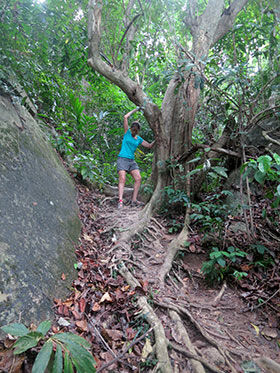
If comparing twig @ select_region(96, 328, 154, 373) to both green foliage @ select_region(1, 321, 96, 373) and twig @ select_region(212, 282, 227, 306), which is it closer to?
Result: green foliage @ select_region(1, 321, 96, 373)

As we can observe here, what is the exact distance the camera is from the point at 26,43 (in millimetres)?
3658

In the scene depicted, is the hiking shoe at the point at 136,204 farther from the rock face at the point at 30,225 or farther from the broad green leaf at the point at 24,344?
the broad green leaf at the point at 24,344

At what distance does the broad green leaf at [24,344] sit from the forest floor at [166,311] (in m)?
0.45

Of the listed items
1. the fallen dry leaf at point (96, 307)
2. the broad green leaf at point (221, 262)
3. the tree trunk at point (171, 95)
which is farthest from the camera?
the tree trunk at point (171, 95)

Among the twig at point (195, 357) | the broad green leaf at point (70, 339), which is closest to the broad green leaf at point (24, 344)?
the broad green leaf at point (70, 339)

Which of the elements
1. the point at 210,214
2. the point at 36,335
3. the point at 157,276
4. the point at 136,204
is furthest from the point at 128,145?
the point at 36,335

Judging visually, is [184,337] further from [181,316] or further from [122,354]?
[122,354]

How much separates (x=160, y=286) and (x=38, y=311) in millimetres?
1388

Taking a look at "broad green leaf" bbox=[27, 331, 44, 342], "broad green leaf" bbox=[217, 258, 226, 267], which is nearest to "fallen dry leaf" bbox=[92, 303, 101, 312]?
"broad green leaf" bbox=[27, 331, 44, 342]

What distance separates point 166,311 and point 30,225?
4.97 ft

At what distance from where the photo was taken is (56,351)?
47.6 inches

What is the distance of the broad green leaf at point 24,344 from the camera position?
A: 1.17m

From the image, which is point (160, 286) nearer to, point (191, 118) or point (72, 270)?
point (72, 270)

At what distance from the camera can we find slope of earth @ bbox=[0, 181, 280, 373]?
1.68 metres
